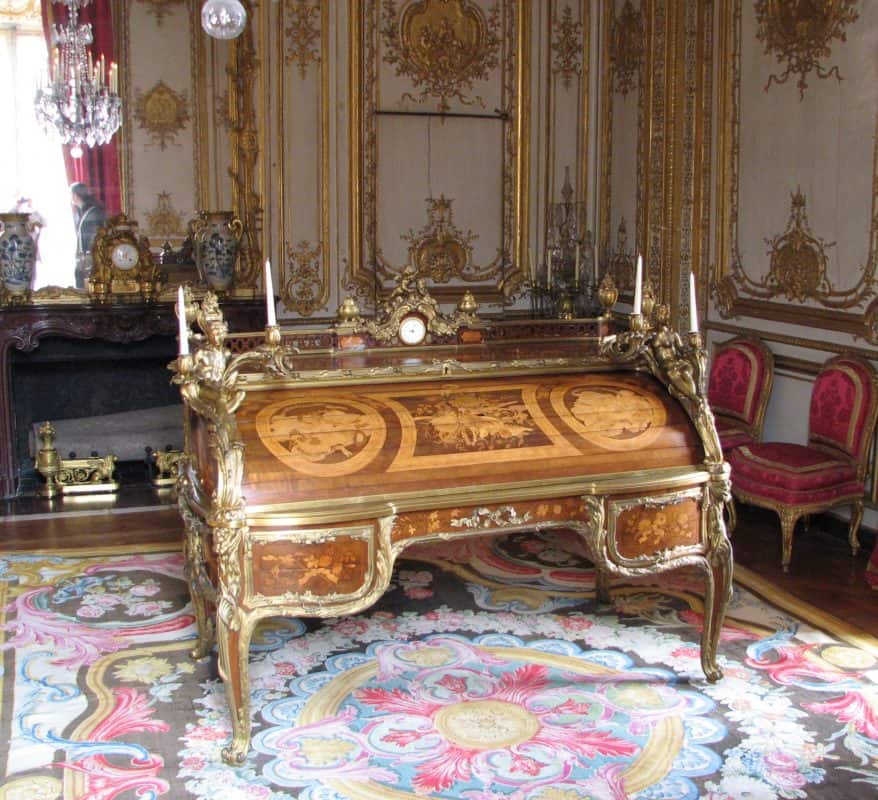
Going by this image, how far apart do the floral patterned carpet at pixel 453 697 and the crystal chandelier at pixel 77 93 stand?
2.99 metres

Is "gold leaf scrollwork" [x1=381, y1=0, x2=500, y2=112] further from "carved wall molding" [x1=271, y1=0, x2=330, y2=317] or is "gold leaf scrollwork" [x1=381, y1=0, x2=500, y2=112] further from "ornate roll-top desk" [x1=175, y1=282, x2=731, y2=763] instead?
"ornate roll-top desk" [x1=175, y1=282, x2=731, y2=763]

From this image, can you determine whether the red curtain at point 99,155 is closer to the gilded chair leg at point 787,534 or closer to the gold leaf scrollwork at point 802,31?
the gold leaf scrollwork at point 802,31

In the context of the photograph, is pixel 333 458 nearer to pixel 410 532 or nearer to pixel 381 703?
pixel 410 532

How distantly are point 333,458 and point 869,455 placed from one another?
312 cm

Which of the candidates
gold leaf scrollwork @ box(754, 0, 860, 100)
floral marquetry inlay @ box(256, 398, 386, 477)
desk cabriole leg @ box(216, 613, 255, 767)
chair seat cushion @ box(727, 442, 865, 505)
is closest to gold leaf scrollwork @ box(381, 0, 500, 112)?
gold leaf scrollwork @ box(754, 0, 860, 100)

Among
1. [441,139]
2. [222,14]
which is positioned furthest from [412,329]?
[441,139]

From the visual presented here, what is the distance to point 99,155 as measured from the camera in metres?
6.55

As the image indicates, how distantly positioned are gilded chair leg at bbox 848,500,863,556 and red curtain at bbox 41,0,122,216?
458 centimetres

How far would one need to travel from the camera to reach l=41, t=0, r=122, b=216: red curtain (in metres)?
6.45

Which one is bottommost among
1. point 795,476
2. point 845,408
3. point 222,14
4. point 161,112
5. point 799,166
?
point 795,476

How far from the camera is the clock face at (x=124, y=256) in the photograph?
6457mm

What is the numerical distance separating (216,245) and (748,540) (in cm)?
359

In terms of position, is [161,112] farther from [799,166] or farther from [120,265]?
[799,166]

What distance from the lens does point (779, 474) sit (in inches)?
194
